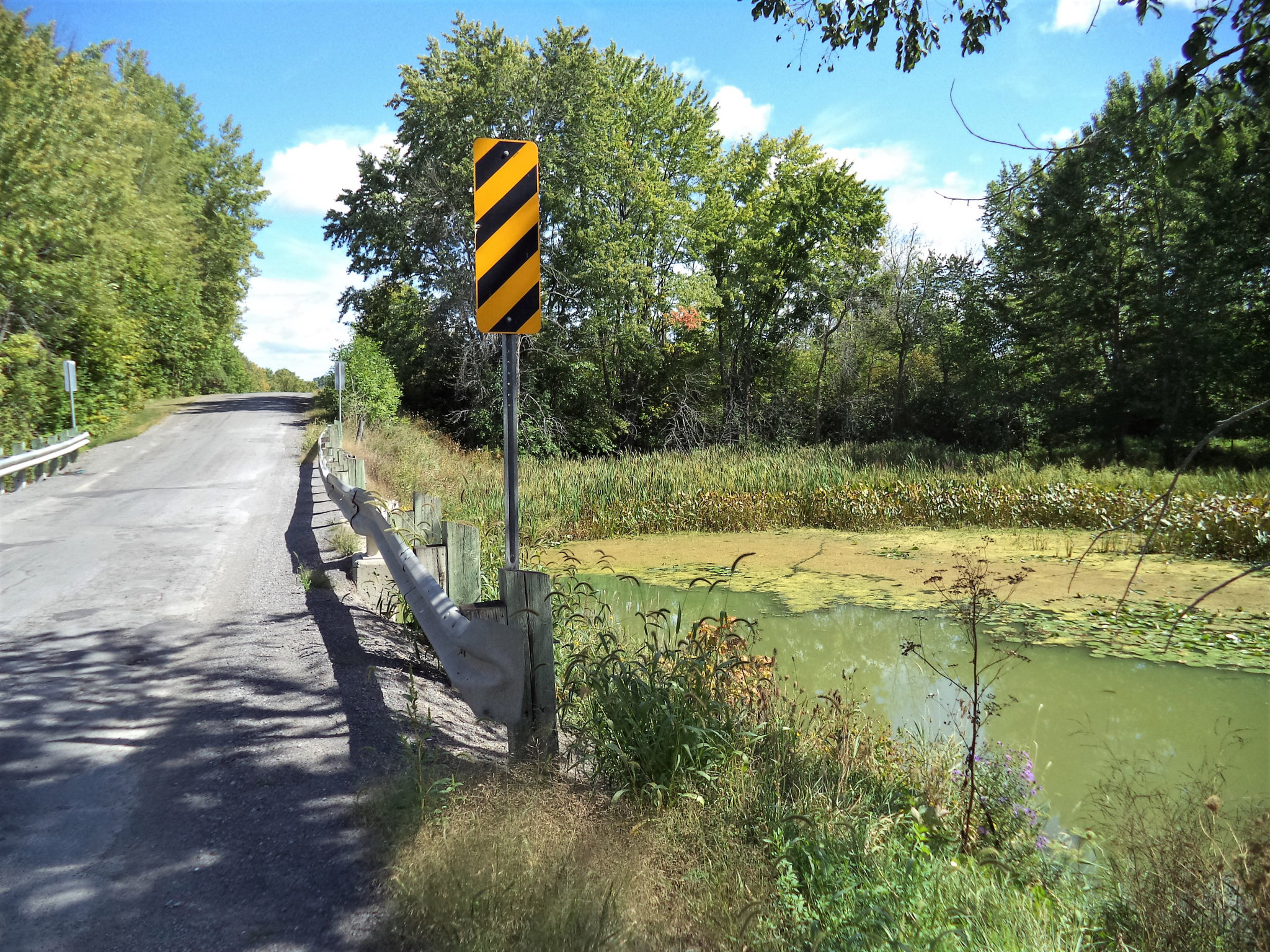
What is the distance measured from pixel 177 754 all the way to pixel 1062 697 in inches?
242

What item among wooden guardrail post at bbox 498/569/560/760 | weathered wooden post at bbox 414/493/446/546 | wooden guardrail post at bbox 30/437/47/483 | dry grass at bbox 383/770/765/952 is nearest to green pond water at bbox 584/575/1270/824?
weathered wooden post at bbox 414/493/446/546

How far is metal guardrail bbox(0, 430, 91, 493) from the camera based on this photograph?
11789 millimetres

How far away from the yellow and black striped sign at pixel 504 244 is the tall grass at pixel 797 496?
8818 millimetres

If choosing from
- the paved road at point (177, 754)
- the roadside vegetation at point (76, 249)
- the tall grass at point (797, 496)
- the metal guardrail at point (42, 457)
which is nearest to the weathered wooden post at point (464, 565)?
the paved road at point (177, 754)

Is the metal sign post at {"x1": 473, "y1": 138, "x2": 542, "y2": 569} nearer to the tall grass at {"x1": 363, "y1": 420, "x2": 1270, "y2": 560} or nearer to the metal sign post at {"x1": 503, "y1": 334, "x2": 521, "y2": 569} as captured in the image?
the metal sign post at {"x1": 503, "y1": 334, "x2": 521, "y2": 569}

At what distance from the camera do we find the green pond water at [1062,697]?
16.3ft

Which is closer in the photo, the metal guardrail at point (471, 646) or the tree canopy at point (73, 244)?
the metal guardrail at point (471, 646)

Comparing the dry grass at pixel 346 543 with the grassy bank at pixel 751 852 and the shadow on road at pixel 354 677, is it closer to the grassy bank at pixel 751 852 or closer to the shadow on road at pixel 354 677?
the shadow on road at pixel 354 677

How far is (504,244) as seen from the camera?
136 inches

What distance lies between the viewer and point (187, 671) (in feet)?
14.2

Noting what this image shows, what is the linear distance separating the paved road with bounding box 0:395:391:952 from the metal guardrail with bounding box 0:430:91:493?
5.28 meters

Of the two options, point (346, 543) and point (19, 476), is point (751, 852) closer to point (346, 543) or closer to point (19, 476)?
point (346, 543)

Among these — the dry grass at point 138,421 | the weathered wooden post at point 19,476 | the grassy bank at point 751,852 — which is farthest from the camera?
the dry grass at point 138,421

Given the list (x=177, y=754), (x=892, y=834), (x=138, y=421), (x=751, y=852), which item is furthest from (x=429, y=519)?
(x=138, y=421)
